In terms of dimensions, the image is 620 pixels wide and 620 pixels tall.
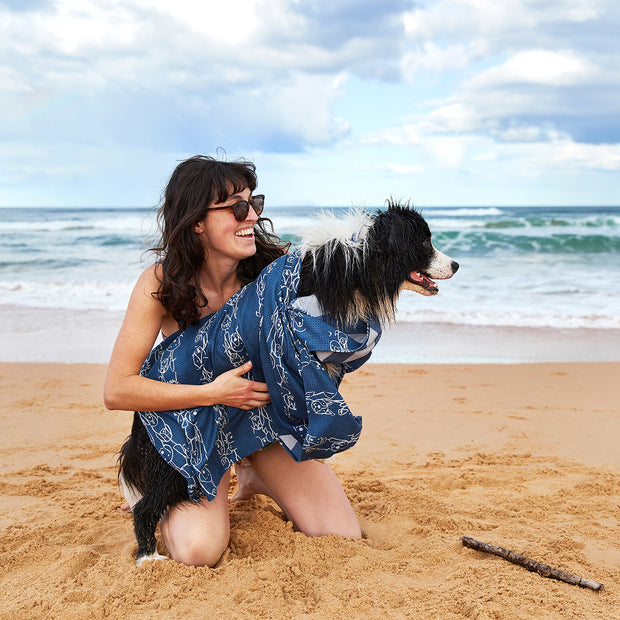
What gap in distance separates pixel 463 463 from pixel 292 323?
77.6 inches

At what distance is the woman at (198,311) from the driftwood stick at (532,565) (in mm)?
523

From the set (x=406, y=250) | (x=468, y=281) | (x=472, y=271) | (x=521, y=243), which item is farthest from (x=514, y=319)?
(x=521, y=243)

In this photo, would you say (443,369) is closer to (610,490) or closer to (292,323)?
(610,490)

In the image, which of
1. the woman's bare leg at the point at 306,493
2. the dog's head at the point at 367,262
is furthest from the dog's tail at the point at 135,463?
the dog's head at the point at 367,262

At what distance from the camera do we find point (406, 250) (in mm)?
2285

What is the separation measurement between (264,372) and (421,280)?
70 cm

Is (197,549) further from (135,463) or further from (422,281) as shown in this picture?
(422,281)

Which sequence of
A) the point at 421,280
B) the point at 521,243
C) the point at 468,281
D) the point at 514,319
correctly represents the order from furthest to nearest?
the point at 521,243, the point at 468,281, the point at 514,319, the point at 421,280

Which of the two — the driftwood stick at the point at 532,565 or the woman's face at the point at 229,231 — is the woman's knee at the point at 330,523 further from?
the woman's face at the point at 229,231

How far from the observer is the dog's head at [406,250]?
228cm

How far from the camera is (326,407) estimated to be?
227 centimetres

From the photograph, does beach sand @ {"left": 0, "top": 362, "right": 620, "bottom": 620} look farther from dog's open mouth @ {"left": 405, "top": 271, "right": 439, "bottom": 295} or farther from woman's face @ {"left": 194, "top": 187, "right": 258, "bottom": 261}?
woman's face @ {"left": 194, "top": 187, "right": 258, "bottom": 261}

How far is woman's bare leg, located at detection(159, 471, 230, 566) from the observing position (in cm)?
245

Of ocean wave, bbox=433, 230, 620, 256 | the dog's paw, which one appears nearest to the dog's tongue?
the dog's paw
